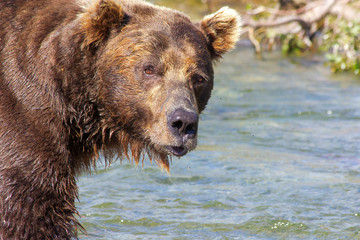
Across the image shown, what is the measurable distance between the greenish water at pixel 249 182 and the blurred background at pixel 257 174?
1 centimetres

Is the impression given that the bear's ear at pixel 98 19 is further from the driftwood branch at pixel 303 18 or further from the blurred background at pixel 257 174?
the driftwood branch at pixel 303 18

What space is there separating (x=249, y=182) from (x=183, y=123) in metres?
3.16

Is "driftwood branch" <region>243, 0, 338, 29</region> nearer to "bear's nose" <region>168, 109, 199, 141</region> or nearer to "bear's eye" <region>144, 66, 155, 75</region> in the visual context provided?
"bear's eye" <region>144, 66, 155, 75</region>

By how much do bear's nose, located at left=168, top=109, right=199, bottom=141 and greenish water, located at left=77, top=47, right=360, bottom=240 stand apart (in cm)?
169

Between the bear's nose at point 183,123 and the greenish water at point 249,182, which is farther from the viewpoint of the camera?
the greenish water at point 249,182

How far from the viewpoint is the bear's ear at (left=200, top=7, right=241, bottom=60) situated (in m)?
5.62

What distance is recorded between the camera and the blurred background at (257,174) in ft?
20.9

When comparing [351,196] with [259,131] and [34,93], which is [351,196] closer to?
[259,131]

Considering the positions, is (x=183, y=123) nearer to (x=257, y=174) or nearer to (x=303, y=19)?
(x=257, y=174)

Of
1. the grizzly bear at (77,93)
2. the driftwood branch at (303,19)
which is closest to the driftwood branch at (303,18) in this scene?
the driftwood branch at (303,19)

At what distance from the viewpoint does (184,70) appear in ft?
16.3

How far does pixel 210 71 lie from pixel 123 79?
77 cm

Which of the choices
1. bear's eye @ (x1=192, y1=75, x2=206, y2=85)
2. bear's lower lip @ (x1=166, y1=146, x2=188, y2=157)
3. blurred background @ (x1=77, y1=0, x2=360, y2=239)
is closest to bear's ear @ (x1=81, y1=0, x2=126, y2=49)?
bear's eye @ (x1=192, y1=75, x2=206, y2=85)

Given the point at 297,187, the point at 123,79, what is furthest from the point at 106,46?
the point at 297,187
